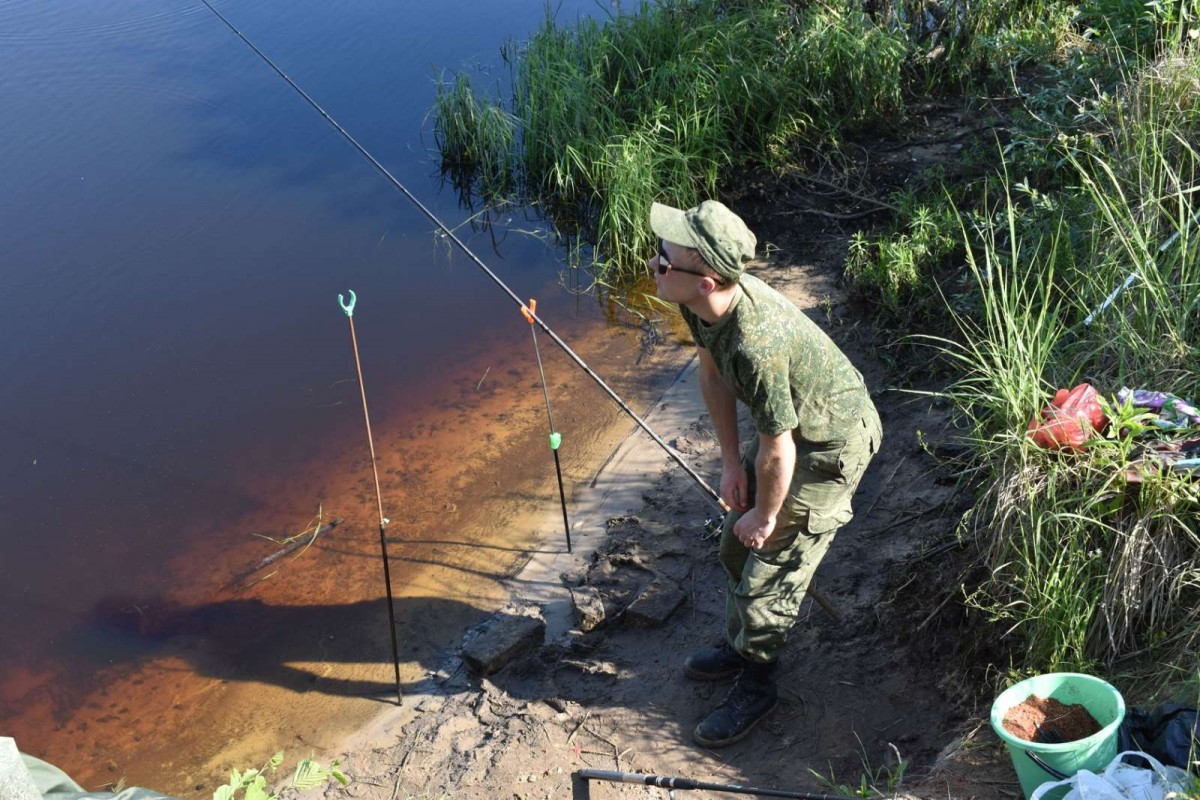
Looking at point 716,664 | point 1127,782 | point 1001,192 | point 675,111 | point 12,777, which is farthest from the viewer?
point 675,111

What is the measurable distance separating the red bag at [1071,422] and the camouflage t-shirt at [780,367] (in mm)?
554

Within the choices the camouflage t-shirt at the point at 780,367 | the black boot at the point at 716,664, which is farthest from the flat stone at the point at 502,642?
the camouflage t-shirt at the point at 780,367

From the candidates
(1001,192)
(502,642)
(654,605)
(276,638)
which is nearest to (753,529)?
(654,605)

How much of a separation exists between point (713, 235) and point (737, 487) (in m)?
0.96

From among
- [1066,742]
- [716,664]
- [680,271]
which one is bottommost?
[716,664]

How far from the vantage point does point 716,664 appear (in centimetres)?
377

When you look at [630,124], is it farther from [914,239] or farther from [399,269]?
[914,239]

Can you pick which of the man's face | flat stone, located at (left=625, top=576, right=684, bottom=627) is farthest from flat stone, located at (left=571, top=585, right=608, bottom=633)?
the man's face

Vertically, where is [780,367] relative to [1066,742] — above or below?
above

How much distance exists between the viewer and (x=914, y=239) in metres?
5.46

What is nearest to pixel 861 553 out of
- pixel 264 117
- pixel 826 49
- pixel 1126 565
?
pixel 1126 565

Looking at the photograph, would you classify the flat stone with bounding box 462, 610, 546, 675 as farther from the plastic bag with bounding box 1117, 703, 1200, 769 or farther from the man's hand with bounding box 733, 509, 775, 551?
the plastic bag with bounding box 1117, 703, 1200, 769

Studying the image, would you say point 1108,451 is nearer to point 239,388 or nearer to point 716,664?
point 716,664

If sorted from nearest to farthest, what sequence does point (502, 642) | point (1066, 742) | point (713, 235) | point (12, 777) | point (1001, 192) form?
point (12, 777) → point (1066, 742) → point (713, 235) → point (502, 642) → point (1001, 192)
